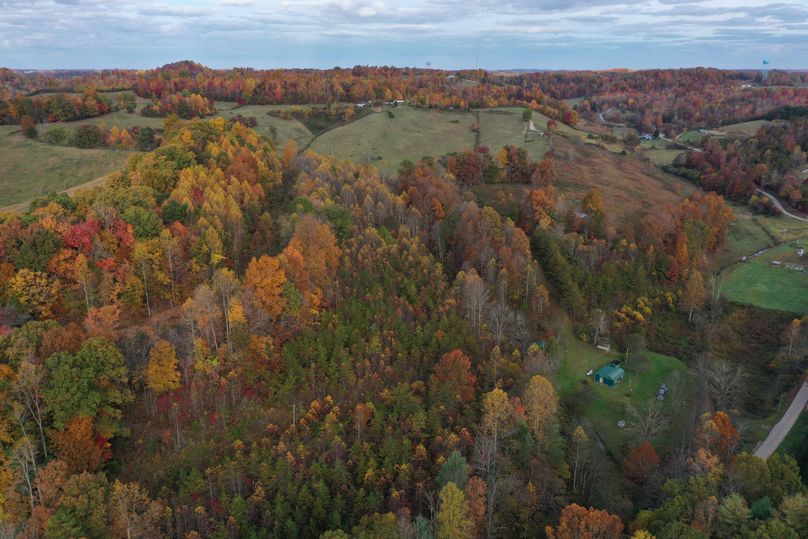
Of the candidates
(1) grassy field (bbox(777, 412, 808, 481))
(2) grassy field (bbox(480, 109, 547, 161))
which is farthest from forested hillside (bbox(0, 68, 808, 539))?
(2) grassy field (bbox(480, 109, 547, 161))

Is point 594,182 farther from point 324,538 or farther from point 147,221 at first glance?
point 324,538

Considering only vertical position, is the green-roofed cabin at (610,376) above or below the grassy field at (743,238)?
below

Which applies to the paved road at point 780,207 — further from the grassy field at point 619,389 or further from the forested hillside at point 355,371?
the grassy field at point 619,389

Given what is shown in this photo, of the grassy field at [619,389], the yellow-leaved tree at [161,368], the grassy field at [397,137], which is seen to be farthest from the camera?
the grassy field at [397,137]

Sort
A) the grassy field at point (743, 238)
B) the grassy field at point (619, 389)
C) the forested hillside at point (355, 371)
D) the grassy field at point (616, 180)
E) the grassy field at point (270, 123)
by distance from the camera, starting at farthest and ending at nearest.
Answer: the grassy field at point (270, 123) < the grassy field at point (616, 180) < the grassy field at point (743, 238) < the grassy field at point (619, 389) < the forested hillside at point (355, 371)

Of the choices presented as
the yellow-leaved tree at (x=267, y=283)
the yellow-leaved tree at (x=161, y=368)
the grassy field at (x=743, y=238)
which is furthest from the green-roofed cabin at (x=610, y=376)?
the yellow-leaved tree at (x=161, y=368)

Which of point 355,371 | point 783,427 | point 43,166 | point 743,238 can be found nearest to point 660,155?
point 743,238

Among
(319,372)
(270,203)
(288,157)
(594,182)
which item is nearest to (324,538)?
(319,372)

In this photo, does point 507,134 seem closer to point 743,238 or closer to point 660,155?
point 660,155
